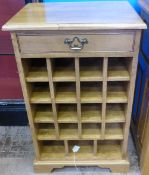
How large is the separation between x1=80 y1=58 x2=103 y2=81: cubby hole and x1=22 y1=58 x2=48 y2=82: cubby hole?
0.18 metres

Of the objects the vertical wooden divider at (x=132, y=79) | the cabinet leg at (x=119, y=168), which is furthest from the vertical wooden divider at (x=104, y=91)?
the cabinet leg at (x=119, y=168)

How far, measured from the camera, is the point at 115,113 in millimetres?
1175

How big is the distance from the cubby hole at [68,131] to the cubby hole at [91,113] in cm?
13

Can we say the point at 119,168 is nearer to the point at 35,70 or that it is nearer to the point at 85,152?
the point at 85,152

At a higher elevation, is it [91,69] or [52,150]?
[91,69]

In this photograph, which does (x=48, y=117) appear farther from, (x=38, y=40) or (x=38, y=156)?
(x=38, y=40)

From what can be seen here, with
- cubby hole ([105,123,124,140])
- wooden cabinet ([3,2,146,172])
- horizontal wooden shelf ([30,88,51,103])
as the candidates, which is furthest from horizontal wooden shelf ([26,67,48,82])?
cubby hole ([105,123,124,140])

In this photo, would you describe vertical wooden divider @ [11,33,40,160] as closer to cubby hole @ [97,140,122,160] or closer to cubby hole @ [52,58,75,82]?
cubby hole @ [52,58,75,82]

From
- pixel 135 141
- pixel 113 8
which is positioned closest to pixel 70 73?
pixel 113 8

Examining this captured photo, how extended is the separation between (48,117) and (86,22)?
544 millimetres

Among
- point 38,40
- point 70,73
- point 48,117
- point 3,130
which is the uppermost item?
point 38,40

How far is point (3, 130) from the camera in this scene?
1.70 meters

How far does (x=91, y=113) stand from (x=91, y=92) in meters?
0.13

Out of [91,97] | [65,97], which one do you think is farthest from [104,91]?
[65,97]
